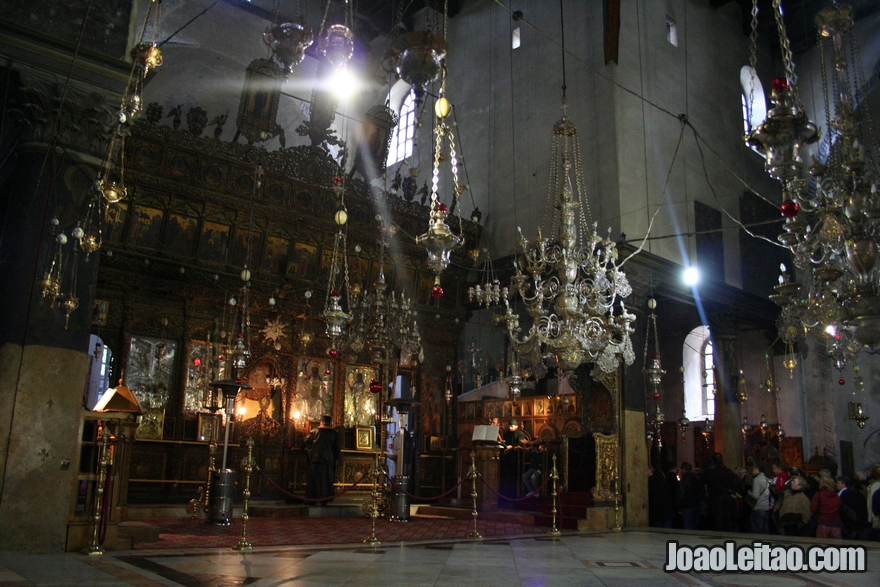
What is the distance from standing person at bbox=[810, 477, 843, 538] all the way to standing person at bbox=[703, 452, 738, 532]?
1638 millimetres

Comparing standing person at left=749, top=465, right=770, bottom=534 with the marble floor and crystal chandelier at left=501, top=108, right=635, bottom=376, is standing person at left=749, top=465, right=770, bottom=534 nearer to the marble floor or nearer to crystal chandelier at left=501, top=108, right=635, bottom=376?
the marble floor

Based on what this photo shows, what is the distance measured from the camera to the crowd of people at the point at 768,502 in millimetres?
9688

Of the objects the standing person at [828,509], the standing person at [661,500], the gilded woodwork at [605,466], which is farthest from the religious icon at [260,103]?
the standing person at [828,509]

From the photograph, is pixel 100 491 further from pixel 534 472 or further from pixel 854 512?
pixel 854 512

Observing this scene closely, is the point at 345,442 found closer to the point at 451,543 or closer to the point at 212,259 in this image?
the point at 212,259

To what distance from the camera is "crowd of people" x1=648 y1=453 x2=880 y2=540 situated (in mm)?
9688

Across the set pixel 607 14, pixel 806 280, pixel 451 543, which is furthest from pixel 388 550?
pixel 806 280

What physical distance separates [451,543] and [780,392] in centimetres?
1251

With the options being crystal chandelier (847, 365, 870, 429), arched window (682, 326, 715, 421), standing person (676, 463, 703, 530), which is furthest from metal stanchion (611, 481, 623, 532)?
arched window (682, 326, 715, 421)

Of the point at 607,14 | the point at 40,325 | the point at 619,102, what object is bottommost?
the point at 40,325

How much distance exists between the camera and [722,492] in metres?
11.4

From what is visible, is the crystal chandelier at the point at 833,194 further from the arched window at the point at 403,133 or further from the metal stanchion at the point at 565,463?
the arched window at the point at 403,133

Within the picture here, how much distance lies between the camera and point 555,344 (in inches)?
405

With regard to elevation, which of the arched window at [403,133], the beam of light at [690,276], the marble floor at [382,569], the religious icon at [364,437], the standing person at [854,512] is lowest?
the marble floor at [382,569]
